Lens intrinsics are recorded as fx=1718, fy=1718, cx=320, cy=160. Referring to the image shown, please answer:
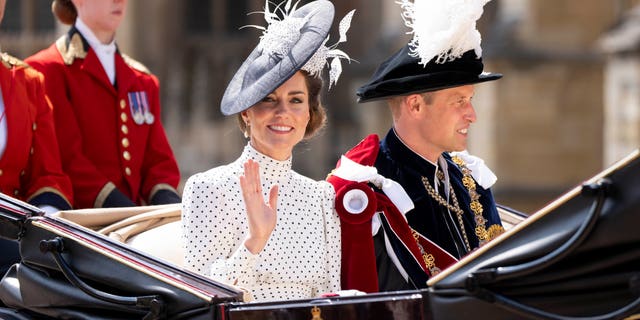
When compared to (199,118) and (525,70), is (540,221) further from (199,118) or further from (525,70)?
→ (199,118)

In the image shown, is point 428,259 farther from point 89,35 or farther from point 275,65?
point 89,35

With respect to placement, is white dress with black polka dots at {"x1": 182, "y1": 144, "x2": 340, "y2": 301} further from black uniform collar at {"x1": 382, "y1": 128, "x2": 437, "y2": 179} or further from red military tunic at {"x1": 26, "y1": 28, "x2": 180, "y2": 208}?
red military tunic at {"x1": 26, "y1": 28, "x2": 180, "y2": 208}

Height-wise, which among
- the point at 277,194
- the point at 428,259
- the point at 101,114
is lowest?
the point at 428,259

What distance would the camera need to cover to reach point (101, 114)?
240 inches

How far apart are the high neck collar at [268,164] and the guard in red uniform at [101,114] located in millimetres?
1089

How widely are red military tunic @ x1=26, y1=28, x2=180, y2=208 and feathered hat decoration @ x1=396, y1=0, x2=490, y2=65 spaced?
51.6 inches

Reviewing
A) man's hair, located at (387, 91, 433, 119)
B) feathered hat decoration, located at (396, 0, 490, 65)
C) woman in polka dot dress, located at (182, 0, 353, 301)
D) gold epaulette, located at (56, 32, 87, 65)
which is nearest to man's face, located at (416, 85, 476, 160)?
man's hair, located at (387, 91, 433, 119)

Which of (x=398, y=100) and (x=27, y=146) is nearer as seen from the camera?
(x=398, y=100)

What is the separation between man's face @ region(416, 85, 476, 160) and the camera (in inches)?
205

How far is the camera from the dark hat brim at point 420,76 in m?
5.14

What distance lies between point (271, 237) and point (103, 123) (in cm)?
145

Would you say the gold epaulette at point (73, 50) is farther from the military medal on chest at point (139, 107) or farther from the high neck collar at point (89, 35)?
the military medal on chest at point (139, 107)

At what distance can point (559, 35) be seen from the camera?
18.7 m

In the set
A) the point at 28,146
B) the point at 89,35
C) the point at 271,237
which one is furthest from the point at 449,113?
the point at 89,35
